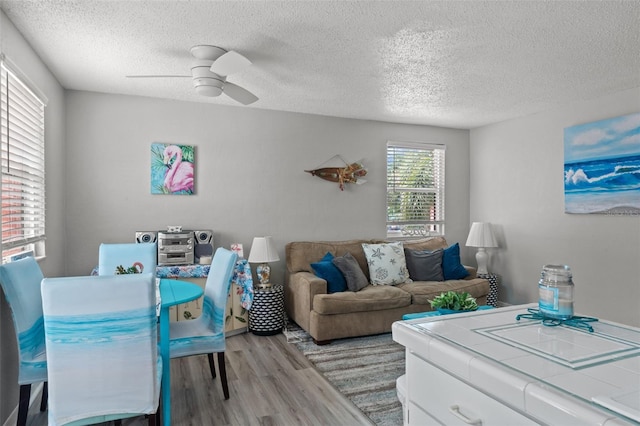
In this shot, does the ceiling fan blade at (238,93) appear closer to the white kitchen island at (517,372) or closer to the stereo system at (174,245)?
the stereo system at (174,245)

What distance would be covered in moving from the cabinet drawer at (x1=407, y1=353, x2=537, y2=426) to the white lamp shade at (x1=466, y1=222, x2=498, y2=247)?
4.52m

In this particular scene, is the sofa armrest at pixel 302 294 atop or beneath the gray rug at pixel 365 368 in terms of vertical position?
atop

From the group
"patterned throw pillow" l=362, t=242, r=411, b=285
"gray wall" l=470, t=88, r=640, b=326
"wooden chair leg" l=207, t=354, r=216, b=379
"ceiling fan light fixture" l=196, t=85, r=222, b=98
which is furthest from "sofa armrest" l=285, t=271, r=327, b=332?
"gray wall" l=470, t=88, r=640, b=326

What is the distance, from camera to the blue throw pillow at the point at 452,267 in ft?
15.8

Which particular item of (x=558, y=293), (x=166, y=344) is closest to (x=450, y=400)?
(x=558, y=293)

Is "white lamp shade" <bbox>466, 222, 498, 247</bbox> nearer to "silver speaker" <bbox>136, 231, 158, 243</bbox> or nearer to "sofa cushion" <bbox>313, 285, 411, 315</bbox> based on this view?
"sofa cushion" <bbox>313, 285, 411, 315</bbox>

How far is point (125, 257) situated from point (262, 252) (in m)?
1.32

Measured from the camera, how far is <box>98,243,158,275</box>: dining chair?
334 cm

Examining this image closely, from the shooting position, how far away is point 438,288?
14.4ft

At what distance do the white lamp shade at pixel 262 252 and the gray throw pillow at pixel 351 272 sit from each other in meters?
0.66

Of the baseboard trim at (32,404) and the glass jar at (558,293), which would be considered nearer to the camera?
the glass jar at (558,293)

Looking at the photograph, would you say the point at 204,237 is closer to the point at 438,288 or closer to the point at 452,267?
the point at 438,288

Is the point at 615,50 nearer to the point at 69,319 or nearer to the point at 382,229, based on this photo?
the point at 382,229

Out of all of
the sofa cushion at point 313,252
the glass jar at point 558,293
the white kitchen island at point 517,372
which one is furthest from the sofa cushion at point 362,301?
the glass jar at point 558,293
